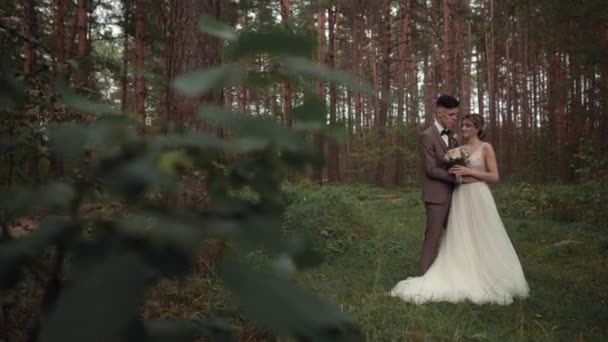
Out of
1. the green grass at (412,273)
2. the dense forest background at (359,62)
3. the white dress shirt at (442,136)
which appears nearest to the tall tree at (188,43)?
the dense forest background at (359,62)

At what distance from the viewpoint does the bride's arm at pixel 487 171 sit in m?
4.79

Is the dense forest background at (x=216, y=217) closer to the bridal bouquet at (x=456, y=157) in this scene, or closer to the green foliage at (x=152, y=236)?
the green foliage at (x=152, y=236)

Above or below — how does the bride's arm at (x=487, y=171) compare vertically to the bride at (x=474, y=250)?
above

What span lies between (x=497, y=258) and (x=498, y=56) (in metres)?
29.9

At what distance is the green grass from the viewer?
3270 millimetres

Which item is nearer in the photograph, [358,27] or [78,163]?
[78,163]

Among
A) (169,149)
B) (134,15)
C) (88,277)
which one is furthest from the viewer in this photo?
(134,15)

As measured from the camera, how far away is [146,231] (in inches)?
22.8

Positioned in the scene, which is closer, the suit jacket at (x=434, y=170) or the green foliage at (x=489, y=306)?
the green foliage at (x=489, y=306)

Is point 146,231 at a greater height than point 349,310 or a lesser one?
greater

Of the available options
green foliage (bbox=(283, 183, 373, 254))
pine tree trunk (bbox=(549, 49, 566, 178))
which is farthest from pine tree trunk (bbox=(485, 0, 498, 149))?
green foliage (bbox=(283, 183, 373, 254))

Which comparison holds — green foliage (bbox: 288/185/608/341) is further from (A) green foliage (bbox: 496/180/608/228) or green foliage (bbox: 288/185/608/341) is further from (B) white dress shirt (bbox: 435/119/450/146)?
(B) white dress shirt (bbox: 435/119/450/146)

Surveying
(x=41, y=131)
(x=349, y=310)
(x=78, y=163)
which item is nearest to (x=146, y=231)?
(x=78, y=163)

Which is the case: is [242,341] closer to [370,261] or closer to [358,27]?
[370,261]
